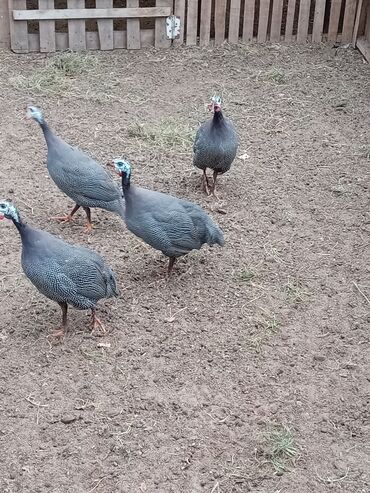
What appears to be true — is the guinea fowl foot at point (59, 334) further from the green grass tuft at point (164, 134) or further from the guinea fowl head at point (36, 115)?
the green grass tuft at point (164, 134)

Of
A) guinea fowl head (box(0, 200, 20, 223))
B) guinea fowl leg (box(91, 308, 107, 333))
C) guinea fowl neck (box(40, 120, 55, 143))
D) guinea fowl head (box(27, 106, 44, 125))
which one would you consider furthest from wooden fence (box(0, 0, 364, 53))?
guinea fowl leg (box(91, 308, 107, 333))

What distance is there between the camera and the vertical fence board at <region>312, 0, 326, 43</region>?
26.4 ft

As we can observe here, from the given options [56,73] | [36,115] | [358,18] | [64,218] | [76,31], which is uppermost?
[36,115]

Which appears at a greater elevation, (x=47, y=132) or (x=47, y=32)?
(x=47, y=132)

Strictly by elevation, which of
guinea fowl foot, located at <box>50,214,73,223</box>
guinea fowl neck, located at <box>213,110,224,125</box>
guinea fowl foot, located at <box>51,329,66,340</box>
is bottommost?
guinea fowl foot, located at <box>50,214,73,223</box>

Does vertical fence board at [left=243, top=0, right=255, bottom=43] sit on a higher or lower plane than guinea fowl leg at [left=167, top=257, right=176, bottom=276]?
higher

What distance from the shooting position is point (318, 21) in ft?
26.6

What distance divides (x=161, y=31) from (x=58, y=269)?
4498 mm

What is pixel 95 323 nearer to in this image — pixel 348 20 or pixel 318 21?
pixel 318 21

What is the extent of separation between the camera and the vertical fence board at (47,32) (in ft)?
25.0

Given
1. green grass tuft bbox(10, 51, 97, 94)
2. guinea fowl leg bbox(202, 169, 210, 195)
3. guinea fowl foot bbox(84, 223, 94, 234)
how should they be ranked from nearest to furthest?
1. guinea fowl foot bbox(84, 223, 94, 234)
2. guinea fowl leg bbox(202, 169, 210, 195)
3. green grass tuft bbox(10, 51, 97, 94)

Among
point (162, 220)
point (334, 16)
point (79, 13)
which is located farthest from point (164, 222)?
point (334, 16)

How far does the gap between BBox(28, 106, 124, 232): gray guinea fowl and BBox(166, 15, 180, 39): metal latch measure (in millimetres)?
3211

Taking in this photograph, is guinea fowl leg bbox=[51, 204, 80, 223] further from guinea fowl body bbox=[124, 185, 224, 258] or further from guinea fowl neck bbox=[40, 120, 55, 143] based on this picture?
guinea fowl body bbox=[124, 185, 224, 258]
